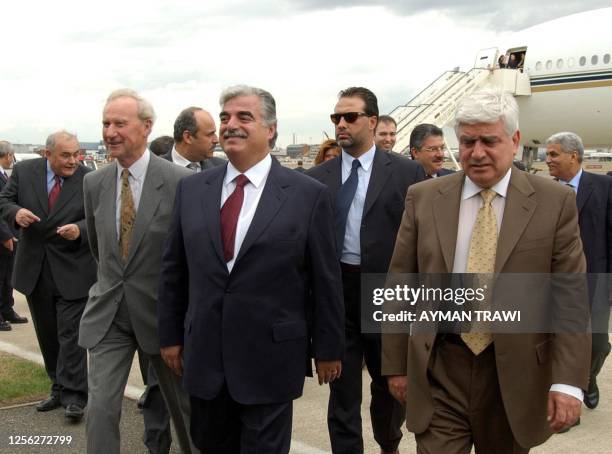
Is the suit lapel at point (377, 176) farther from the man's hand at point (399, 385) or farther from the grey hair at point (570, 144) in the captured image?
the grey hair at point (570, 144)

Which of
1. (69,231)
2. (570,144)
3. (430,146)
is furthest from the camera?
(430,146)

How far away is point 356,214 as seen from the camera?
512 centimetres

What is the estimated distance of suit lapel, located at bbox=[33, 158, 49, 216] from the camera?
6.82 metres

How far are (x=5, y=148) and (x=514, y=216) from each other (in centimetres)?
984

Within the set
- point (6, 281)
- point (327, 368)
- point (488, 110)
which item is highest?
point (488, 110)

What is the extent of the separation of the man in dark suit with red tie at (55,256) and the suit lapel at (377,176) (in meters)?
2.56

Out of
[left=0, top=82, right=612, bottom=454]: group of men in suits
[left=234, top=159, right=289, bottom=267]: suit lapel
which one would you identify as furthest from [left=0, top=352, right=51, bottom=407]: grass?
[left=234, top=159, right=289, bottom=267]: suit lapel

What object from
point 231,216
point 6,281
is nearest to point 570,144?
point 231,216

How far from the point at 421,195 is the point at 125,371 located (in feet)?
6.90

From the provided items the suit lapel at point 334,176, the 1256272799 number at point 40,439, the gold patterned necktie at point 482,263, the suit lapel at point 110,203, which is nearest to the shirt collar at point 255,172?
the suit lapel at point 110,203

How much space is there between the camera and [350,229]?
511 cm

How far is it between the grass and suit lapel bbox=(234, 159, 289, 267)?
12.6 ft

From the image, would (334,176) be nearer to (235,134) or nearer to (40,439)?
(235,134)

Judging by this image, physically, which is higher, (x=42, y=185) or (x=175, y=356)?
(x=42, y=185)
